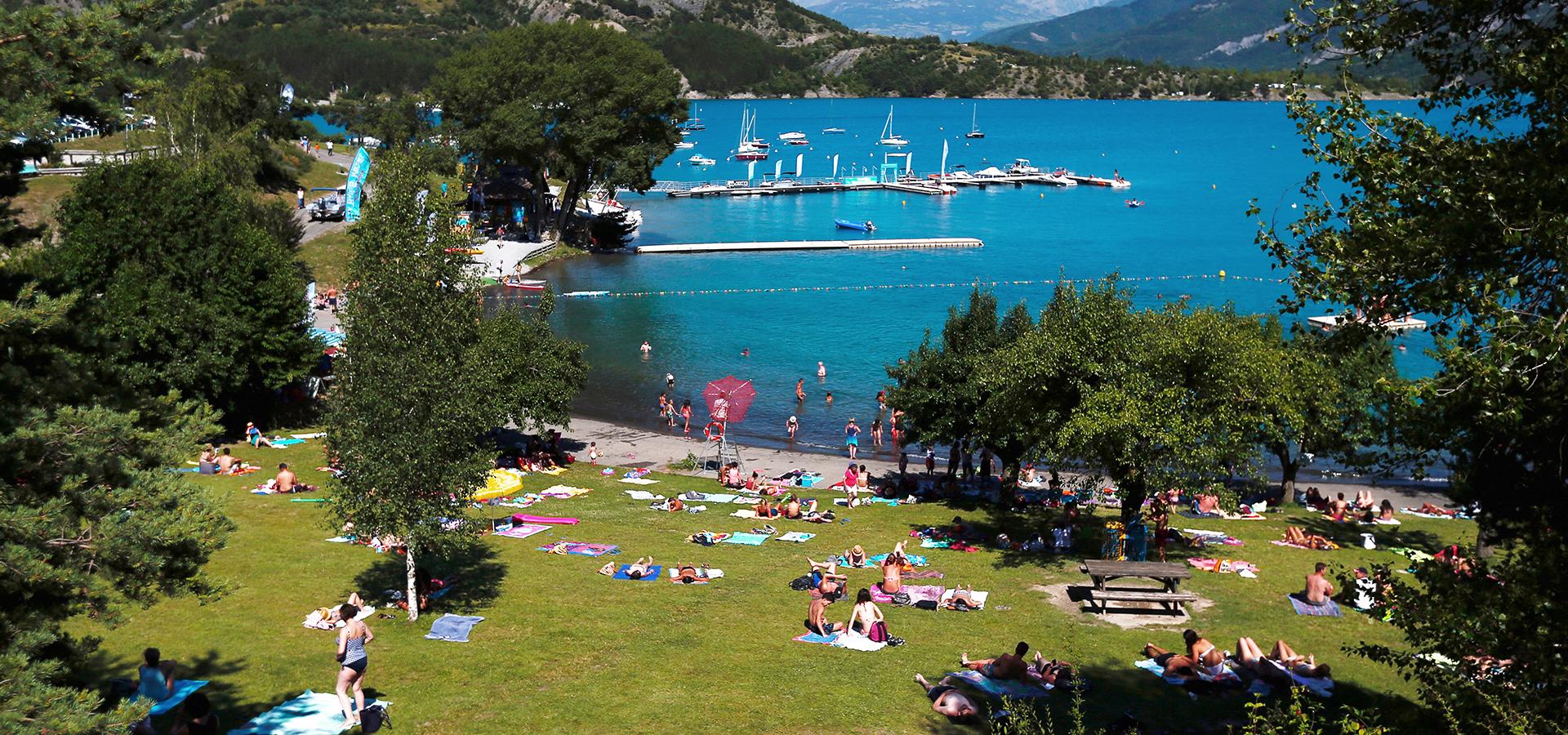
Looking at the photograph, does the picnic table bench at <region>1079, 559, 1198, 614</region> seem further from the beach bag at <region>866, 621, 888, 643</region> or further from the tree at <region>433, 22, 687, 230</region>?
the tree at <region>433, 22, 687, 230</region>

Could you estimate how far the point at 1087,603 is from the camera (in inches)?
829

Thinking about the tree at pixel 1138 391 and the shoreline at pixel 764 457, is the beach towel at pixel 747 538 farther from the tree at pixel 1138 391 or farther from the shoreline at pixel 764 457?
the shoreline at pixel 764 457

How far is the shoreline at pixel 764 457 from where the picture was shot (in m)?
36.2

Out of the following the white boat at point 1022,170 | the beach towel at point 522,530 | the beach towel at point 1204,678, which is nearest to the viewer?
the beach towel at point 1204,678

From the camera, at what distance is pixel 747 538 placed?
26.3 metres

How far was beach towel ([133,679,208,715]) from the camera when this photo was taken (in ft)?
47.5

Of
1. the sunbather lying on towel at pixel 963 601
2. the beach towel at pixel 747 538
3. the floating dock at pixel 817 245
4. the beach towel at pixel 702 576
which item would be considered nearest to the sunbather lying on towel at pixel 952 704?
the sunbather lying on towel at pixel 963 601

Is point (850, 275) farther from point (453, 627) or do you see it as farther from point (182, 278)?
point (453, 627)

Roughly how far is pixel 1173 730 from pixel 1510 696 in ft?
20.0

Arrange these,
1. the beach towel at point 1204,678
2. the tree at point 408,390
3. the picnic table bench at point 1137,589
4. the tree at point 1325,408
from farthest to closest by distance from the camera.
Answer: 1. the tree at point 1325,408
2. the picnic table bench at point 1137,589
3. the tree at point 408,390
4. the beach towel at point 1204,678

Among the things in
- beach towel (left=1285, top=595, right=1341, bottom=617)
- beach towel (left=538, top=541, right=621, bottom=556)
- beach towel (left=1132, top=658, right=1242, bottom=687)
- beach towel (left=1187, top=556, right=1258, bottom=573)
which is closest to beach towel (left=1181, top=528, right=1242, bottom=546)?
beach towel (left=1187, top=556, right=1258, bottom=573)

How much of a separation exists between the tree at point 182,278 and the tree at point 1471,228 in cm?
2747

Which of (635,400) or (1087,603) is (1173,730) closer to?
(1087,603)

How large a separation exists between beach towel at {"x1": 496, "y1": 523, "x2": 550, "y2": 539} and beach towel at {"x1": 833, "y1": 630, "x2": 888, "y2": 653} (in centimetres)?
891
